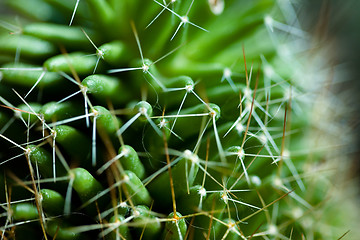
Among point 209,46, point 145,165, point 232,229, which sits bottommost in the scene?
point 232,229

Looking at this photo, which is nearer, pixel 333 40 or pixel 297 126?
pixel 297 126

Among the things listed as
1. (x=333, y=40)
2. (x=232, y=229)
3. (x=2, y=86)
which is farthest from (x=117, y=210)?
(x=333, y=40)

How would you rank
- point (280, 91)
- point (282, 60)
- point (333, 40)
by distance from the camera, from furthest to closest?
point (333, 40)
point (282, 60)
point (280, 91)

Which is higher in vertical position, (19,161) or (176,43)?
(176,43)

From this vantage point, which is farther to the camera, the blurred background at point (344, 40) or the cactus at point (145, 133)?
the blurred background at point (344, 40)

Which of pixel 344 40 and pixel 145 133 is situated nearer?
pixel 145 133

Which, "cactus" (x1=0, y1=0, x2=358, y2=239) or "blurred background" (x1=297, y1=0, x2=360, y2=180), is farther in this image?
"blurred background" (x1=297, y1=0, x2=360, y2=180)

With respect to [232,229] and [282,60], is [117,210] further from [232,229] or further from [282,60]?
[282,60]

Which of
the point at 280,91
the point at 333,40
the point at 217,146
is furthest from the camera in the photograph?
the point at 333,40
